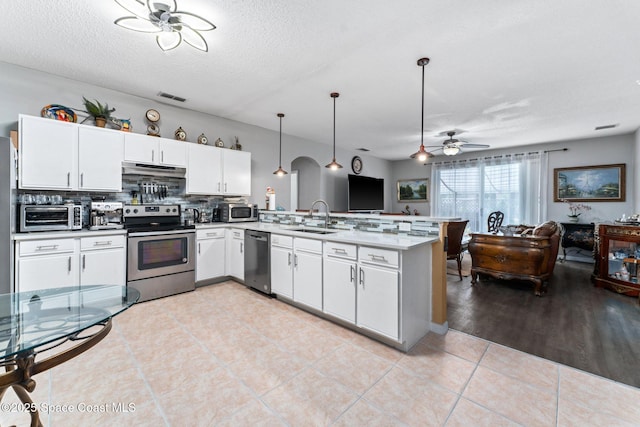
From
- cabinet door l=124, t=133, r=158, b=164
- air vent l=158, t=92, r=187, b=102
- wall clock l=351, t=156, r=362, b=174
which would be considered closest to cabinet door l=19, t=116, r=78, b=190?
cabinet door l=124, t=133, r=158, b=164

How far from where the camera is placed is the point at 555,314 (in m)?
2.85

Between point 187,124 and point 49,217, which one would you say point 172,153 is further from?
point 49,217

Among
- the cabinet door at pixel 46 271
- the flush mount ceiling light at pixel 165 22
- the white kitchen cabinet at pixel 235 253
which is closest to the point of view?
the flush mount ceiling light at pixel 165 22

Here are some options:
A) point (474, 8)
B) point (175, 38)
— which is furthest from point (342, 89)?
point (175, 38)

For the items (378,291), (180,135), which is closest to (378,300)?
(378,291)

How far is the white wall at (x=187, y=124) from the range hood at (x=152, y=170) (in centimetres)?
58

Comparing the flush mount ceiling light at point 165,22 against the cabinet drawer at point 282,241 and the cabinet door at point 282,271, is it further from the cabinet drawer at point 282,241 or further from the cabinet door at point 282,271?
the cabinet door at point 282,271

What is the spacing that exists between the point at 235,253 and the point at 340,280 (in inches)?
77.5

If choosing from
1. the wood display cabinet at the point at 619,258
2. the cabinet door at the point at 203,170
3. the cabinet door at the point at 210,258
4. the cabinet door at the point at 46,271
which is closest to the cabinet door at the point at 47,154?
the cabinet door at the point at 46,271

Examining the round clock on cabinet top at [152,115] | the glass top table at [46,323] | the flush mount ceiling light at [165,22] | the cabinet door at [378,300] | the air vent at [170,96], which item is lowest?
the cabinet door at [378,300]

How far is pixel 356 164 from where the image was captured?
23.5ft

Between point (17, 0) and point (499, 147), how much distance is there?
7.93m

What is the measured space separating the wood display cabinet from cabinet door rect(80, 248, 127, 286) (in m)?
6.21

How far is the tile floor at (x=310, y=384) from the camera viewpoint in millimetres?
1476
